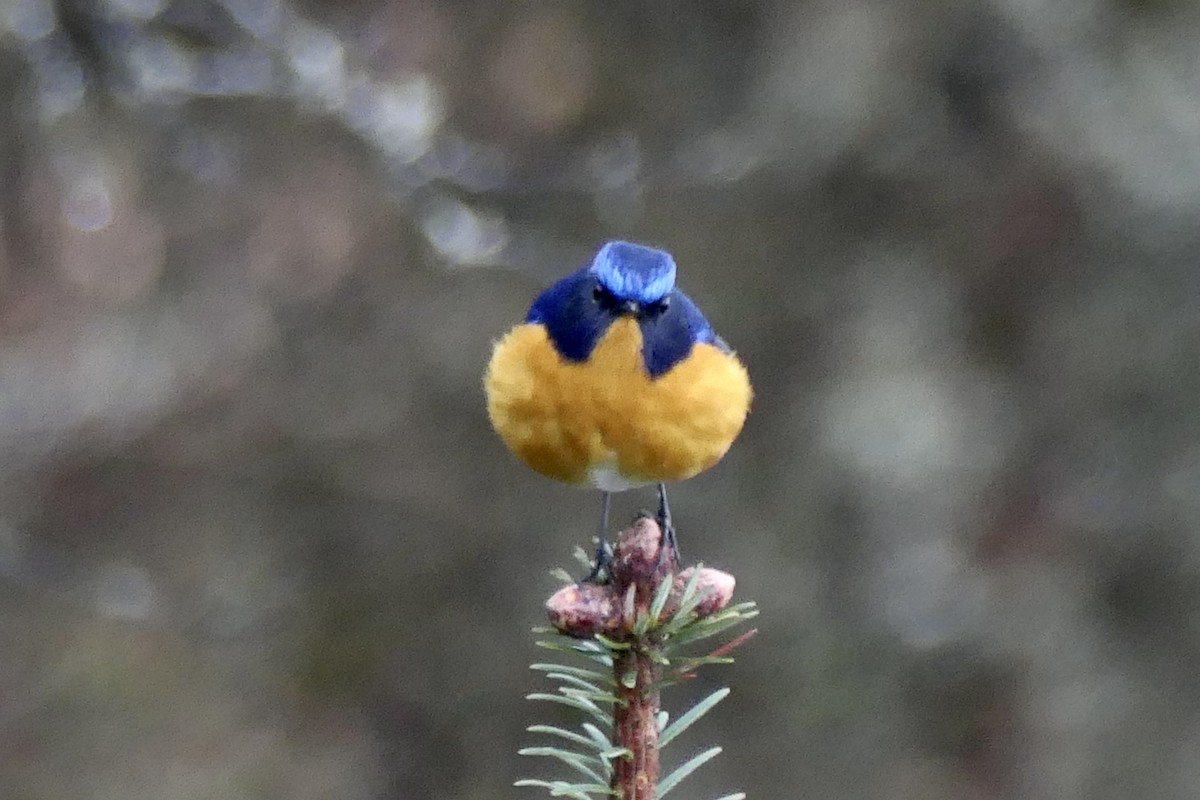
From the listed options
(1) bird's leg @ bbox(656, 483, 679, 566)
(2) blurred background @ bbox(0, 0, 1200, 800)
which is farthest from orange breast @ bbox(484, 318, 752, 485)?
(2) blurred background @ bbox(0, 0, 1200, 800)

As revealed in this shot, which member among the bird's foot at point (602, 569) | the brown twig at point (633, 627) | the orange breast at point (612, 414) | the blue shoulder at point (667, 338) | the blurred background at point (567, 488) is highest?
the blurred background at point (567, 488)

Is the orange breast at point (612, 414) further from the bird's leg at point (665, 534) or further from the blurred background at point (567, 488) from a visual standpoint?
the blurred background at point (567, 488)

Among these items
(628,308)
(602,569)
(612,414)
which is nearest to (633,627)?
(602,569)

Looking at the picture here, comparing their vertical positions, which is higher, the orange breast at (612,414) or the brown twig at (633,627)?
the orange breast at (612,414)

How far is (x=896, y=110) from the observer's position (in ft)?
14.4

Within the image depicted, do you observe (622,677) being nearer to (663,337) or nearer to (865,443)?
Result: (663,337)

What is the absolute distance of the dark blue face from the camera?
90.7 inches

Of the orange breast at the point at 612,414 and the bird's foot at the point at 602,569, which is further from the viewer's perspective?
the orange breast at the point at 612,414

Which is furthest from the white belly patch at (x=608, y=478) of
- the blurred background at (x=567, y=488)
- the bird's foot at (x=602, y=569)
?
the blurred background at (x=567, y=488)

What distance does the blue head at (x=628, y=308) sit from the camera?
2285 mm

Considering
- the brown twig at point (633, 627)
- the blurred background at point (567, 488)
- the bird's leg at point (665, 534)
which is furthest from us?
the blurred background at point (567, 488)

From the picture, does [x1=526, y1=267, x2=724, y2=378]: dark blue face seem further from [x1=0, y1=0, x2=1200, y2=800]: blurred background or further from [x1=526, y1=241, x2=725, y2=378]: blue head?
[x1=0, y1=0, x2=1200, y2=800]: blurred background

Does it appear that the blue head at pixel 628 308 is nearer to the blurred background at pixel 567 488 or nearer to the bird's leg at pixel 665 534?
the bird's leg at pixel 665 534

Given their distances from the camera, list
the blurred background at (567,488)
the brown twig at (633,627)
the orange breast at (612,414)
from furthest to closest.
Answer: the blurred background at (567,488), the orange breast at (612,414), the brown twig at (633,627)
